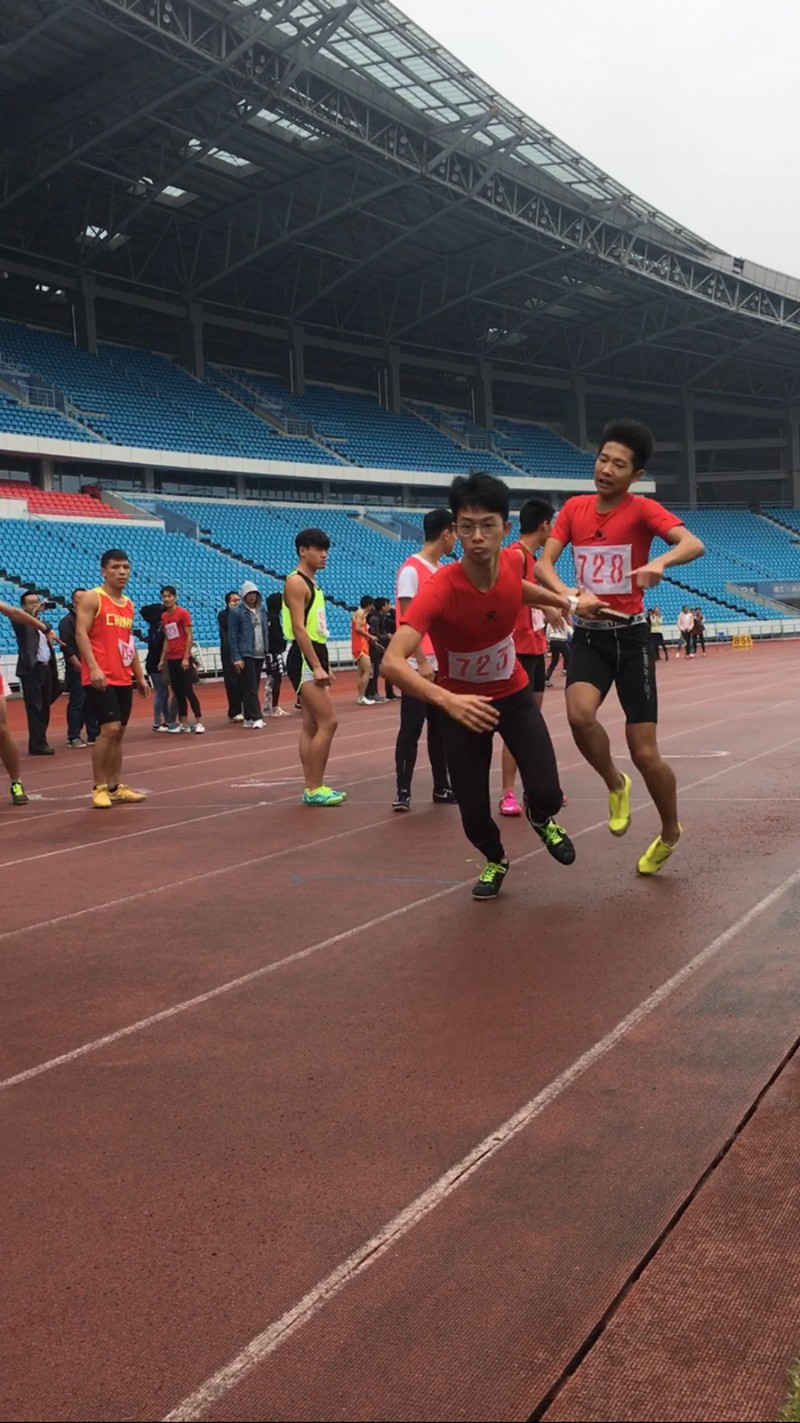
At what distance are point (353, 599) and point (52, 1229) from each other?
37.7 m

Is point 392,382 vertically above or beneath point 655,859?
above

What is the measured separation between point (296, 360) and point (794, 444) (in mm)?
30175

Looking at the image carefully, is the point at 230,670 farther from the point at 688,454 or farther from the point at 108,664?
the point at 688,454

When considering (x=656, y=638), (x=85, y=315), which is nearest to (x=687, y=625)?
(x=85, y=315)

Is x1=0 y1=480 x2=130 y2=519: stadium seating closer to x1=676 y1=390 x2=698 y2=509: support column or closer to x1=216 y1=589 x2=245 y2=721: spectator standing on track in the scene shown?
x1=216 y1=589 x2=245 y2=721: spectator standing on track

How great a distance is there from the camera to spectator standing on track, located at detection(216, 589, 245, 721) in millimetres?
18438

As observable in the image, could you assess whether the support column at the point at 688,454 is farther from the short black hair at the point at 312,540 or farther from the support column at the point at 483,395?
the short black hair at the point at 312,540

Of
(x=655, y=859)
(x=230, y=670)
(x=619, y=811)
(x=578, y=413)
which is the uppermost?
(x=578, y=413)

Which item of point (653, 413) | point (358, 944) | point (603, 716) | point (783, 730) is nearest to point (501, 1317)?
point (358, 944)

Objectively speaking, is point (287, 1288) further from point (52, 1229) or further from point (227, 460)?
point (227, 460)

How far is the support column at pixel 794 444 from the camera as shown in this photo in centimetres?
6819

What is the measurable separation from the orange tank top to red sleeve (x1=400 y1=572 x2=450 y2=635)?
198 inches

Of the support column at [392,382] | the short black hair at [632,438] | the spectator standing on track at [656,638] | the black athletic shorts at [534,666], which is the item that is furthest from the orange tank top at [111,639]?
the support column at [392,382]

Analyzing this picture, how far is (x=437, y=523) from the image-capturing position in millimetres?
8250
